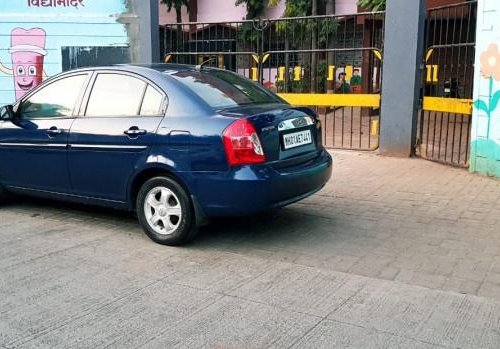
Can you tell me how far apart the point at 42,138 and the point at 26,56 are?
5996 mm

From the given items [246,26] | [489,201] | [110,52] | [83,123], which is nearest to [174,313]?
[83,123]

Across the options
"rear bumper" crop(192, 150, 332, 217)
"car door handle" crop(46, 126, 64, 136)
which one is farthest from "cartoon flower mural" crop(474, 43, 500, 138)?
"car door handle" crop(46, 126, 64, 136)

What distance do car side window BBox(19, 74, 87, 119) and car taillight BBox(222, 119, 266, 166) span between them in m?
1.89

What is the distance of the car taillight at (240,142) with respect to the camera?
15.6 feet

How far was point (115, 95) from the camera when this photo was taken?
5516 millimetres

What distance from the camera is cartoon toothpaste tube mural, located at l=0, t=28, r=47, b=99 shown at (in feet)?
36.2

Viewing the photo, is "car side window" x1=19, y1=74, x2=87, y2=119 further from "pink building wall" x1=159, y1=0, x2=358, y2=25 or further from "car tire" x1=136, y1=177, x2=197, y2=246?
"pink building wall" x1=159, y1=0, x2=358, y2=25

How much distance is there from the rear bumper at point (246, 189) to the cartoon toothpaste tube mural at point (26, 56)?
747 cm

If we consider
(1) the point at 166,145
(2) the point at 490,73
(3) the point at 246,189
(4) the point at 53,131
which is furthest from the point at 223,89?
(2) the point at 490,73

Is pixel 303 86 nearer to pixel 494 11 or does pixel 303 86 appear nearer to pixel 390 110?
pixel 390 110

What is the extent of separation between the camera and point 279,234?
5.54m

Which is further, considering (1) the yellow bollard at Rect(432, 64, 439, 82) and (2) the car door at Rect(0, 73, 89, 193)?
(1) the yellow bollard at Rect(432, 64, 439, 82)

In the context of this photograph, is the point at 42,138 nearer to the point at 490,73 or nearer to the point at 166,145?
the point at 166,145

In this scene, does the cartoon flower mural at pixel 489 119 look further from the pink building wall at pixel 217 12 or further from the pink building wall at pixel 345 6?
the pink building wall at pixel 217 12
